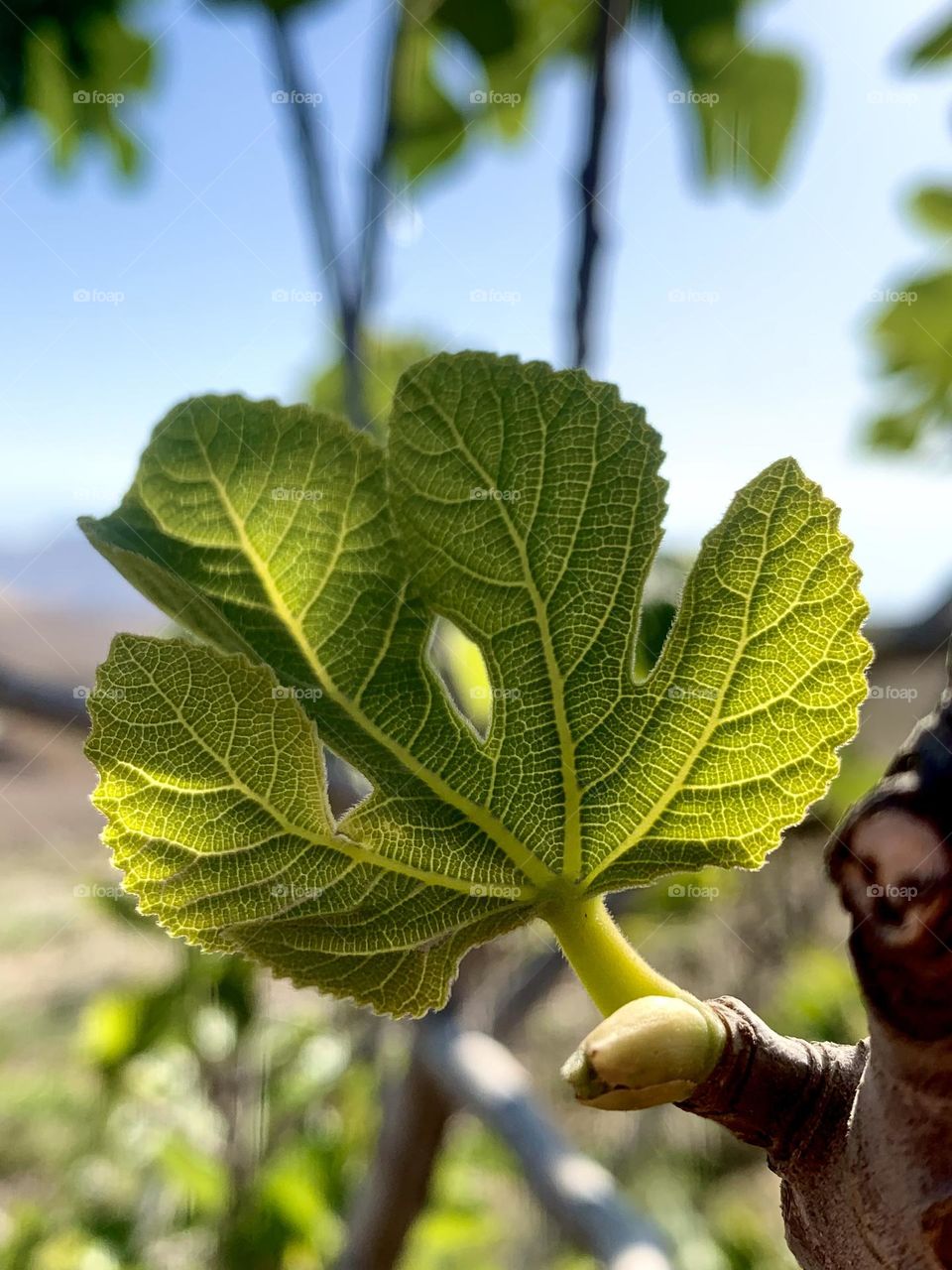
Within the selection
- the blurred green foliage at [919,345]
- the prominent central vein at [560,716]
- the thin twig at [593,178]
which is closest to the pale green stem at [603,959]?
the prominent central vein at [560,716]

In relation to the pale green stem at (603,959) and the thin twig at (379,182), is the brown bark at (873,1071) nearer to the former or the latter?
the pale green stem at (603,959)

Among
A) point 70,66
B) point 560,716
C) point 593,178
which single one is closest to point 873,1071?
point 560,716

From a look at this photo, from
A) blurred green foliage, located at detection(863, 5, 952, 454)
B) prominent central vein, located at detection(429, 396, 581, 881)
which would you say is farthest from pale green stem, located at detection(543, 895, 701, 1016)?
blurred green foliage, located at detection(863, 5, 952, 454)

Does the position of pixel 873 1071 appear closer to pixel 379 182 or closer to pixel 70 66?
pixel 379 182

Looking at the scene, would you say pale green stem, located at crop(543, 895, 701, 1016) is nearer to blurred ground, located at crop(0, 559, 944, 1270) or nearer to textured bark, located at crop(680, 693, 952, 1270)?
textured bark, located at crop(680, 693, 952, 1270)

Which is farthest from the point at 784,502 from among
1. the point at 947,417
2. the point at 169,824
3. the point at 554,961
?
the point at 947,417

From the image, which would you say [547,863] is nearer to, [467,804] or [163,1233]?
[467,804]

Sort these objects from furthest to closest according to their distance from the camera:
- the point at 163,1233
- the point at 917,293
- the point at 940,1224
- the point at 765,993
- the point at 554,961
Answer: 1. the point at 765,993
2. the point at 917,293
3. the point at 163,1233
4. the point at 554,961
5. the point at 940,1224

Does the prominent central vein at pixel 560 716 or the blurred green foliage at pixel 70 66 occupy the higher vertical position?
the blurred green foliage at pixel 70 66
